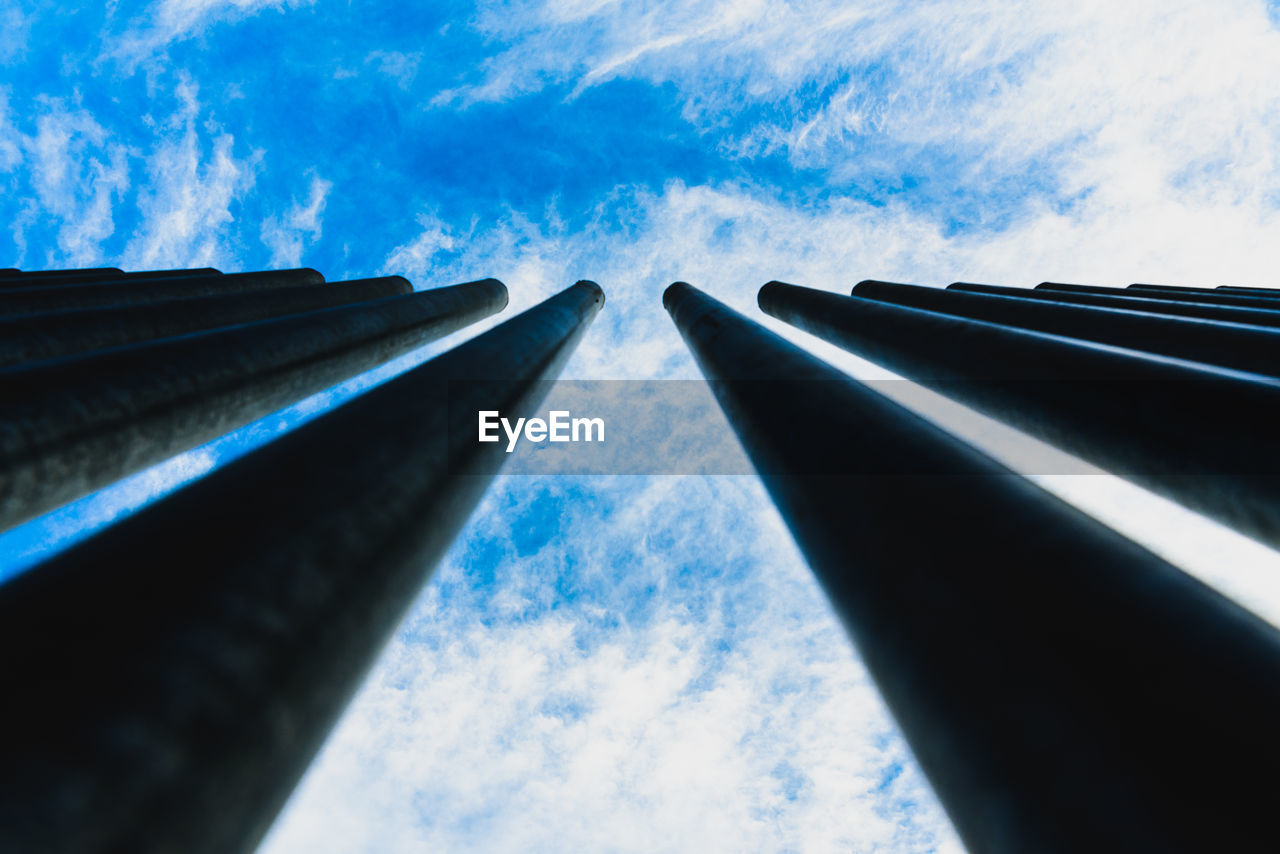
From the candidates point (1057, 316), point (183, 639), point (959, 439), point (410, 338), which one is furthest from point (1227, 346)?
point (410, 338)

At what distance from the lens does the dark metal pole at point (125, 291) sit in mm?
13750

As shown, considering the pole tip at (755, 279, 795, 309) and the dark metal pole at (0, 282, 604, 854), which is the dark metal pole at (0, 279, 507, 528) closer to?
the dark metal pole at (0, 282, 604, 854)

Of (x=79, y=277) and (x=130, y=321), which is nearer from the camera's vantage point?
(x=130, y=321)

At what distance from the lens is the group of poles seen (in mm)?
2273

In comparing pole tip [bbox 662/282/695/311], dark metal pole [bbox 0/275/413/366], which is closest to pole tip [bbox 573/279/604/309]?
pole tip [bbox 662/282/695/311]

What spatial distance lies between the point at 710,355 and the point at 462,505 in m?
7.31

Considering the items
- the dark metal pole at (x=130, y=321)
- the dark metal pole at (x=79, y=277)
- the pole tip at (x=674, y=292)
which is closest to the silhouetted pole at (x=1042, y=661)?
the dark metal pole at (x=130, y=321)

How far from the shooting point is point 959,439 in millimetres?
5328

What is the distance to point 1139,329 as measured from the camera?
1212cm

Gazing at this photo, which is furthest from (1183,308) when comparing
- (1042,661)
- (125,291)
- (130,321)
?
(125,291)

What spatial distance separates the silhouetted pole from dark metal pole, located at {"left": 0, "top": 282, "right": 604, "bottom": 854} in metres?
3.09

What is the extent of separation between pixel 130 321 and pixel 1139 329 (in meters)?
19.8

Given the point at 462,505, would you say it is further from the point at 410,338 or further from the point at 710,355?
the point at 410,338

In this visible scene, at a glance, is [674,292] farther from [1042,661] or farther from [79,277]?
[1042,661]
